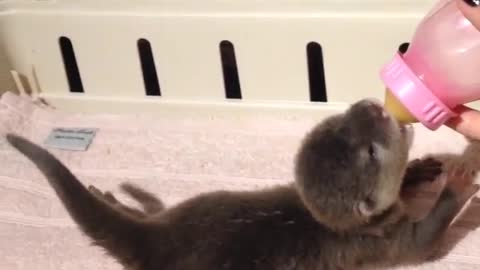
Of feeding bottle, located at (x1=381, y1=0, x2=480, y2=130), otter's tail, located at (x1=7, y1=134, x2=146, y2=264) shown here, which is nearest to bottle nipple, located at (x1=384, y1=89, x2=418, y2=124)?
feeding bottle, located at (x1=381, y1=0, x2=480, y2=130)

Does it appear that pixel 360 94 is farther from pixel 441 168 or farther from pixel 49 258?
pixel 49 258

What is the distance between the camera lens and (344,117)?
953 millimetres

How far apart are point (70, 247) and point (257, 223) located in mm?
340

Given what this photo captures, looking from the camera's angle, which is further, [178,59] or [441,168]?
[178,59]

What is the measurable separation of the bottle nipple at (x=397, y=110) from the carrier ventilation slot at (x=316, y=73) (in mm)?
321

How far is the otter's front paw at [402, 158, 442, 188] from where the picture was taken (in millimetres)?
1159

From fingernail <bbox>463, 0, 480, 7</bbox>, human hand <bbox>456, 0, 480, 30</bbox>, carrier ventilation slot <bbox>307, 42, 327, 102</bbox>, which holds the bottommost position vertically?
carrier ventilation slot <bbox>307, 42, 327, 102</bbox>

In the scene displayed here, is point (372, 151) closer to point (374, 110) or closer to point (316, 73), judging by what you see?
point (374, 110)

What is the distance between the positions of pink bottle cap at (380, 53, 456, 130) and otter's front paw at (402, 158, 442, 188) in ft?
0.83

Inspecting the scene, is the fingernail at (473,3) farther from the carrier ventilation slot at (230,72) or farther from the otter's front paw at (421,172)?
the carrier ventilation slot at (230,72)

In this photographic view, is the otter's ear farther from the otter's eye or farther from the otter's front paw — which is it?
the otter's front paw

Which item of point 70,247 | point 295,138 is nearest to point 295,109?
point 295,138

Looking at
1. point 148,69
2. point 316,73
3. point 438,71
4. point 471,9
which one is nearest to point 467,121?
point 438,71

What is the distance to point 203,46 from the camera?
1.27m
